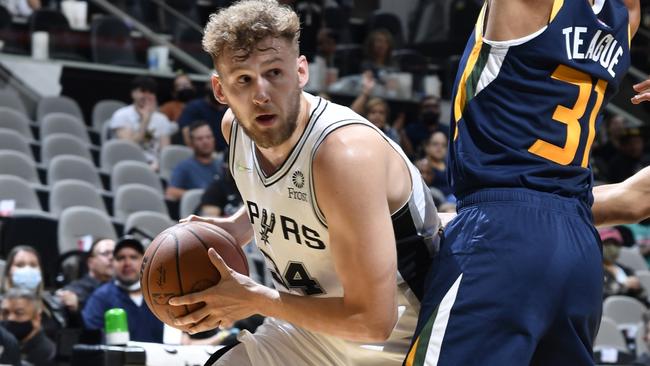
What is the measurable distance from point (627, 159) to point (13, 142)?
678cm

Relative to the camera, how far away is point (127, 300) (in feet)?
22.6

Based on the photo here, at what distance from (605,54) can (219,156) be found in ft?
25.7

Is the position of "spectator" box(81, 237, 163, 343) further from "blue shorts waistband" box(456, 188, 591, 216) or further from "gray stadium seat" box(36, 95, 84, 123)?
"blue shorts waistband" box(456, 188, 591, 216)

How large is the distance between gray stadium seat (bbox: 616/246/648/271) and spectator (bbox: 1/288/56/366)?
563cm

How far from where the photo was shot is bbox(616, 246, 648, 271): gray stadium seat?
10.1m

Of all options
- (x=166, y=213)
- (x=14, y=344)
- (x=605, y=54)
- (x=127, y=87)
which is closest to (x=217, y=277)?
(x=605, y=54)

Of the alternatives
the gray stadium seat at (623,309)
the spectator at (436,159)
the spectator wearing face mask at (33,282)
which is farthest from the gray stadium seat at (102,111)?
the gray stadium seat at (623,309)

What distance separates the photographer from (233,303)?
2.90 meters

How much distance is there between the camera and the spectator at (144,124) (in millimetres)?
10578

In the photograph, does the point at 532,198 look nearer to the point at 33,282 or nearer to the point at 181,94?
the point at 33,282

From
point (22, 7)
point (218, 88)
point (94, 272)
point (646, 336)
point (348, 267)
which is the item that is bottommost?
point (646, 336)

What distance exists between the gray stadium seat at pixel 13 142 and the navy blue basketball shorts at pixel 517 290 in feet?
24.5

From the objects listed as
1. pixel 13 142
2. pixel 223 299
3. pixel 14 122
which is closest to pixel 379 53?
pixel 14 122

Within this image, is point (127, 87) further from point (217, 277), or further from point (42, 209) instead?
point (217, 277)
